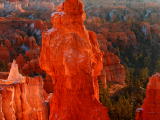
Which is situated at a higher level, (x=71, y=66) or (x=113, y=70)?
(x=71, y=66)

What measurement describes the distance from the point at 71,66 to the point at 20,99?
5.87 meters

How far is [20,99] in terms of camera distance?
1252 centimetres

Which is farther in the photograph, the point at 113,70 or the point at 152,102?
the point at 113,70

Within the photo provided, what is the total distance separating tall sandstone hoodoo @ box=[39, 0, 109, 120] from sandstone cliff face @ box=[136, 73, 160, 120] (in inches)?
166

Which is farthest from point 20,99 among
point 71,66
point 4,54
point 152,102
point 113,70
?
point 4,54

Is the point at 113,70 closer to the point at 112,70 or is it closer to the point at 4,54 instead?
the point at 112,70

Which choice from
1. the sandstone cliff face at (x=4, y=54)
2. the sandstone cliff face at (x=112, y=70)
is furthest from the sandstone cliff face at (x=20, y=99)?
the sandstone cliff face at (x=4, y=54)

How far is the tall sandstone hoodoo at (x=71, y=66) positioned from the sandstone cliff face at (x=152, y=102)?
4.21 m

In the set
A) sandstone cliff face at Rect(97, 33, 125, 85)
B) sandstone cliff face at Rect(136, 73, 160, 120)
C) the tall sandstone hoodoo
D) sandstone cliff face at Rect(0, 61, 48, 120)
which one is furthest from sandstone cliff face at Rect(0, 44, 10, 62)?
the tall sandstone hoodoo

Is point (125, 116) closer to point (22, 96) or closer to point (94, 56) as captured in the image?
point (22, 96)

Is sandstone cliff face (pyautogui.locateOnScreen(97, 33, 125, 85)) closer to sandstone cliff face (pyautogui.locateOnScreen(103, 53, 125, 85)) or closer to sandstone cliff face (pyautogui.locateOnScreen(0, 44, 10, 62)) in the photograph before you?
sandstone cliff face (pyautogui.locateOnScreen(103, 53, 125, 85))

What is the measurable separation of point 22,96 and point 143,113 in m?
5.86

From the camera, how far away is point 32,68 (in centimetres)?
3130

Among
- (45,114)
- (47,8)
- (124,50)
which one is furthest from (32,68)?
(47,8)
